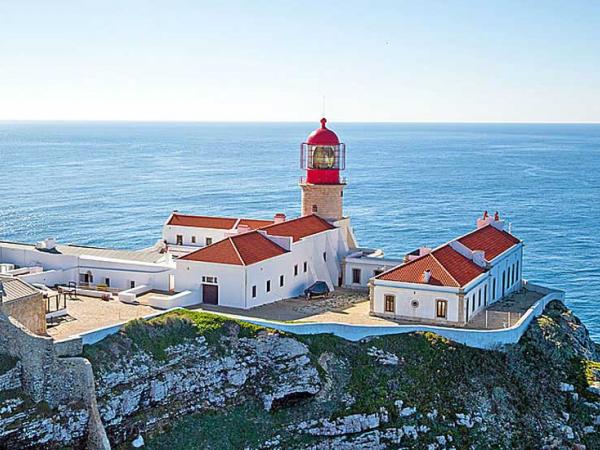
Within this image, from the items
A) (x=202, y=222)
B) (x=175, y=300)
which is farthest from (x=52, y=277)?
(x=202, y=222)

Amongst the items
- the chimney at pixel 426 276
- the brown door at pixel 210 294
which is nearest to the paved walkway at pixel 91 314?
the brown door at pixel 210 294

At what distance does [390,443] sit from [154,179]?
3781 inches

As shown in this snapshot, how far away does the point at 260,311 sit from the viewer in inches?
1544

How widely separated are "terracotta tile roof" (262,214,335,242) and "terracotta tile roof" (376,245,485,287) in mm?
6809

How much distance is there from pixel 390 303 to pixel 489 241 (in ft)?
33.5

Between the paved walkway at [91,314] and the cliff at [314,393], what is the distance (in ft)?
6.44

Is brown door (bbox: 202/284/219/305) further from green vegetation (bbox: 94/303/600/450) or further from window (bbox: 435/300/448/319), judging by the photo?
window (bbox: 435/300/448/319)

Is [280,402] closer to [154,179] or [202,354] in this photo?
[202,354]

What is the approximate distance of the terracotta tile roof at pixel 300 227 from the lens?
4503 cm

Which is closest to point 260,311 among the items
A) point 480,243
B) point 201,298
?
point 201,298

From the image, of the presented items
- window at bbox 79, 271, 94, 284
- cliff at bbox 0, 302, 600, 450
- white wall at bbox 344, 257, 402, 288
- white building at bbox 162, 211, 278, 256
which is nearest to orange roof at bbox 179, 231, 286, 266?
cliff at bbox 0, 302, 600, 450

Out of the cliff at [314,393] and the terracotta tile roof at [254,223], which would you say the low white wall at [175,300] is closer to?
the cliff at [314,393]

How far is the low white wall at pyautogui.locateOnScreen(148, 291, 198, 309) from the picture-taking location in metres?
37.3

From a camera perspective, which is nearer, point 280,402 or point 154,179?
point 280,402
